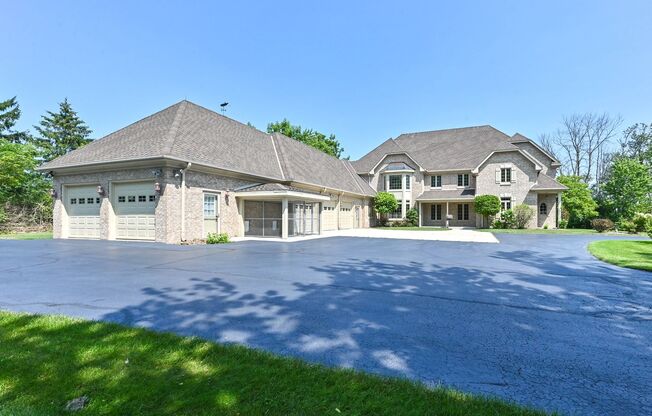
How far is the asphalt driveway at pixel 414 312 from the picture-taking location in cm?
325

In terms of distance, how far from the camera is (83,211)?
17781 millimetres

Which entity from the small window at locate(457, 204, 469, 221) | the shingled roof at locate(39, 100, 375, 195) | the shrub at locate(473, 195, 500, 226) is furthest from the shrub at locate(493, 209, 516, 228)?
the shingled roof at locate(39, 100, 375, 195)

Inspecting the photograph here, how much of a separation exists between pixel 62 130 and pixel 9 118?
18.5 feet

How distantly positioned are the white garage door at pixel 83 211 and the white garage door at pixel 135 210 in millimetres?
1453

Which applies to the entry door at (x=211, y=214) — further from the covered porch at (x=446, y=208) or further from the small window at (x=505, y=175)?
the small window at (x=505, y=175)

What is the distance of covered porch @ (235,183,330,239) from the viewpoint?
18.5 metres

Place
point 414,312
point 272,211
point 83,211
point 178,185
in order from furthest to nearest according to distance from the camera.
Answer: point 272,211, point 83,211, point 178,185, point 414,312

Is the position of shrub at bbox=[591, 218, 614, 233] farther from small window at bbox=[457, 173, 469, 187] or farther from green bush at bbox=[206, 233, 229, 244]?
green bush at bbox=[206, 233, 229, 244]

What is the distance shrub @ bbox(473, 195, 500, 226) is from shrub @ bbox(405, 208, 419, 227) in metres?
5.85

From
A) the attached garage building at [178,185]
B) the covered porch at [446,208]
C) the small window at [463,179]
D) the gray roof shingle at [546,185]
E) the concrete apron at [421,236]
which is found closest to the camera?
the attached garage building at [178,185]

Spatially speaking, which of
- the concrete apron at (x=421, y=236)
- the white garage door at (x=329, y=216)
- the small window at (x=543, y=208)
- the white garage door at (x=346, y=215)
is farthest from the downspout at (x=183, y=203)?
the small window at (x=543, y=208)

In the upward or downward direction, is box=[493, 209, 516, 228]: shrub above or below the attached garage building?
below

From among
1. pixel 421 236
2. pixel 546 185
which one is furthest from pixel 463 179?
pixel 421 236

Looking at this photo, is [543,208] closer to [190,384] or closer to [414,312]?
[414,312]
